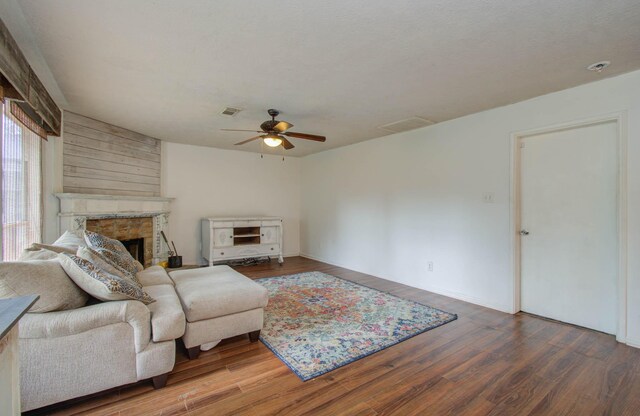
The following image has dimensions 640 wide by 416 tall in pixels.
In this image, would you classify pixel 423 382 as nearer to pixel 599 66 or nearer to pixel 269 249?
pixel 599 66

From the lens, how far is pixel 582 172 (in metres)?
2.97

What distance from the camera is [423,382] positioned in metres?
2.07

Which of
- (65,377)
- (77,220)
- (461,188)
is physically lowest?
(65,377)

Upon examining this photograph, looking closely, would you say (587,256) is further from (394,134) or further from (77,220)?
(77,220)

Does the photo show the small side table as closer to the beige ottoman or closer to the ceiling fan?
the beige ottoman

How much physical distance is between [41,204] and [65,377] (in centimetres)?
275

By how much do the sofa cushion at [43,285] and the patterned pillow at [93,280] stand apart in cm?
5

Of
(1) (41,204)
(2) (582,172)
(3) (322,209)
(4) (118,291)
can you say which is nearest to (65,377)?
(4) (118,291)

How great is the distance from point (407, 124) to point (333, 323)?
278 cm

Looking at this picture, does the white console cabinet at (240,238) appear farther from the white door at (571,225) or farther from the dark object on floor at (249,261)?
the white door at (571,225)

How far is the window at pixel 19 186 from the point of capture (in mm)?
2545

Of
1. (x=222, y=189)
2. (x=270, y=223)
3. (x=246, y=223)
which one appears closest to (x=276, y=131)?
(x=246, y=223)

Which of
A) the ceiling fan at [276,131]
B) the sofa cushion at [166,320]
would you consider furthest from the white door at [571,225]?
the sofa cushion at [166,320]

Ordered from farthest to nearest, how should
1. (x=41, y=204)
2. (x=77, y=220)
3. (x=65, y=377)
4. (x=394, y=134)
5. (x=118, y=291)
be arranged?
(x=394, y=134) < (x=77, y=220) < (x=41, y=204) < (x=118, y=291) < (x=65, y=377)
